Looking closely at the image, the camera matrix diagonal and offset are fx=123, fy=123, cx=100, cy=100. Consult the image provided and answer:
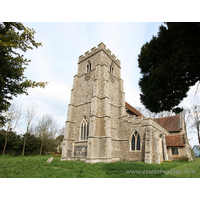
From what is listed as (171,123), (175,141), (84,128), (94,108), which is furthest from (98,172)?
(171,123)

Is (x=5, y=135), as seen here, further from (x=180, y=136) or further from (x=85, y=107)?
(x=180, y=136)

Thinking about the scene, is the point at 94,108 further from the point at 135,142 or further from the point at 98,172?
the point at 98,172

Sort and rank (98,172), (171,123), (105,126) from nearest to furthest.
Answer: (98,172) < (105,126) < (171,123)

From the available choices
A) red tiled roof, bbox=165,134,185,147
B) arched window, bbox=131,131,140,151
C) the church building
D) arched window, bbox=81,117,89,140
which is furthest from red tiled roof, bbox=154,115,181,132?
arched window, bbox=81,117,89,140

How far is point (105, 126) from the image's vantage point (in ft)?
48.3

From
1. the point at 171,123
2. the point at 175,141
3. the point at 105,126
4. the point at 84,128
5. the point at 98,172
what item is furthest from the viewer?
the point at 171,123

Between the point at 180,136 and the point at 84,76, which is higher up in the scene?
A: the point at 84,76

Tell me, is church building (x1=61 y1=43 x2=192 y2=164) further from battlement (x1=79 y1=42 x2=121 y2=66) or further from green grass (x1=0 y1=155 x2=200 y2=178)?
green grass (x1=0 y1=155 x2=200 y2=178)

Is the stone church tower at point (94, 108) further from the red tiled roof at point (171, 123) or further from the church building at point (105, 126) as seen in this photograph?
the red tiled roof at point (171, 123)

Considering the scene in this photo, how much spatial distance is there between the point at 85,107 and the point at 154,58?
450 inches

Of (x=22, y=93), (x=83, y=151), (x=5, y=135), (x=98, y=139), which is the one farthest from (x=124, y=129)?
(x=5, y=135)

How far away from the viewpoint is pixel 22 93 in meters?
7.97

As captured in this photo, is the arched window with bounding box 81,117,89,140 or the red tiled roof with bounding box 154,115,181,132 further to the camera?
the red tiled roof with bounding box 154,115,181,132

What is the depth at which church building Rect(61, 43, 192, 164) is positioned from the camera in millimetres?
14008
